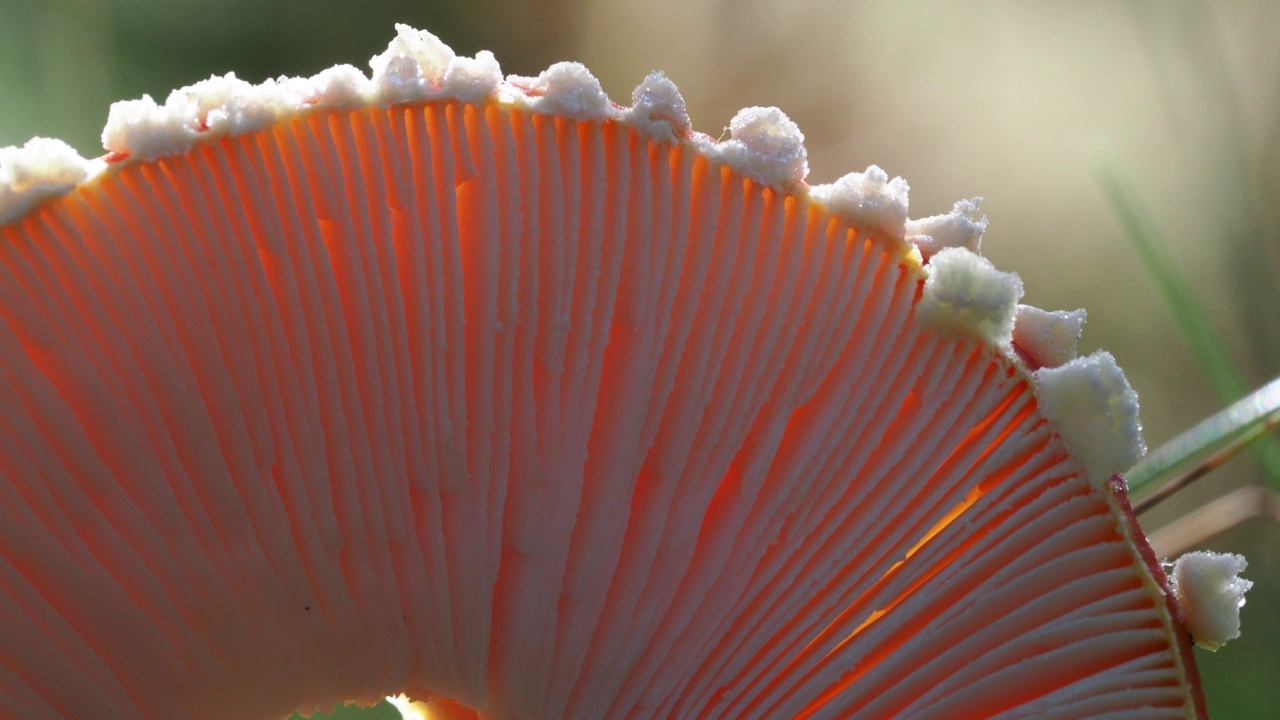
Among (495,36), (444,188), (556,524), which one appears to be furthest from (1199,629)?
(495,36)

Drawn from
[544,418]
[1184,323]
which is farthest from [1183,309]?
[544,418]

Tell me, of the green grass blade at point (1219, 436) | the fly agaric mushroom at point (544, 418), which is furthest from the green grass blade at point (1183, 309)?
the fly agaric mushroom at point (544, 418)

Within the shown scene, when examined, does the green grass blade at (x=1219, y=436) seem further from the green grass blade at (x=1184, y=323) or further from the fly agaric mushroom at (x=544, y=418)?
the fly agaric mushroom at (x=544, y=418)

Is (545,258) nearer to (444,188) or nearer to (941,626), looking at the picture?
(444,188)

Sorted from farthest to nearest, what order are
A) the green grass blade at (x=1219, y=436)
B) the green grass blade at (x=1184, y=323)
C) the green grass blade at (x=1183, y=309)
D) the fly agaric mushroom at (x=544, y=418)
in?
1. the green grass blade at (x=1183, y=309)
2. the green grass blade at (x=1184, y=323)
3. the green grass blade at (x=1219, y=436)
4. the fly agaric mushroom at (x=544, y=418)

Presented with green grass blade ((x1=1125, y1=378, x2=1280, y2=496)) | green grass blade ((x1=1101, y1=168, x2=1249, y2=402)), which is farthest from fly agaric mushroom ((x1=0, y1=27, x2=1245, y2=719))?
green grass blade ((x1=1101, y1=168, x2=1249, y2=402))

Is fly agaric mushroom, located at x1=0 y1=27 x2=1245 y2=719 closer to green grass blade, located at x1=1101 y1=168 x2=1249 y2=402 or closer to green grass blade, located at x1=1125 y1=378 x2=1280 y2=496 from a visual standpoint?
green grass blade, located at x1=1125 y1=378 x2=1280 y2=496

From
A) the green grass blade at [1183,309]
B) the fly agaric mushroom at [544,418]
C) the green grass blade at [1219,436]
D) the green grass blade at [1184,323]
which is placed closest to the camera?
the fly agaric mushroom at [544,418]

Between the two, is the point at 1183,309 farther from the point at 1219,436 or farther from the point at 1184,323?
the point at 1219,436
